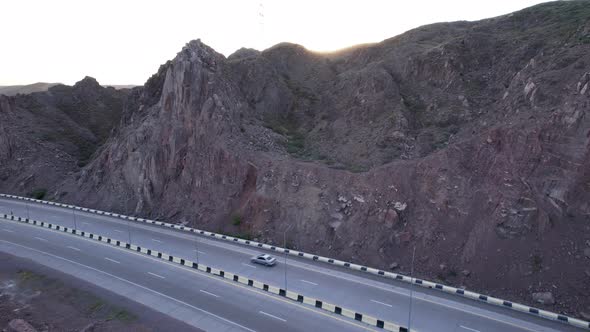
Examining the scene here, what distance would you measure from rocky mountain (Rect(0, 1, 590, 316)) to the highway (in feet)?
9.76

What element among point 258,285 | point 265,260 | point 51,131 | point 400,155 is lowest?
point 258,285

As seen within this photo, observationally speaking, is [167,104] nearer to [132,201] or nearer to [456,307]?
[132,201]

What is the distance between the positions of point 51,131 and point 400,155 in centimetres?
5331

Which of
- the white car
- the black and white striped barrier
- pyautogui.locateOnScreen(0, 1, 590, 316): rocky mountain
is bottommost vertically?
the black and white striped barrier

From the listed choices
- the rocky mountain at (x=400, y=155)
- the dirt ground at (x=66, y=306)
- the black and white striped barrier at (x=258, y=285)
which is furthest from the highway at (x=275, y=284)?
the rocky mountain at (x=400, y=155)

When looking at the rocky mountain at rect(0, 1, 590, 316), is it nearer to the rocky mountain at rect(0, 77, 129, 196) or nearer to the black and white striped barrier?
the rocky mountain at rect(0, 77, 129, 196)

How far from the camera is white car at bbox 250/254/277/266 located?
25970 millimetres

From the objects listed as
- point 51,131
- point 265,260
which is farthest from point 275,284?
point 51,131

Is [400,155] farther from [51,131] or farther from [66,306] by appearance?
[51,131]

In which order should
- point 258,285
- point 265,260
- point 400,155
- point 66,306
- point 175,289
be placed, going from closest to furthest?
point 66,306
point 258,285
point 175,289
point 265,260
point 400,155

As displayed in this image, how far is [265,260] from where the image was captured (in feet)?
85.6

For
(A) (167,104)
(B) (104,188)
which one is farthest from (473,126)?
(B) (104,188)

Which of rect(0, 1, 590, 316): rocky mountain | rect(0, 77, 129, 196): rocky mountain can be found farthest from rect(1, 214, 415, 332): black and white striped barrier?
rect(0, 77, 129, 196): rocky mountain

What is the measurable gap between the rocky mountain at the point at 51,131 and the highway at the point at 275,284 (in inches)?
792
